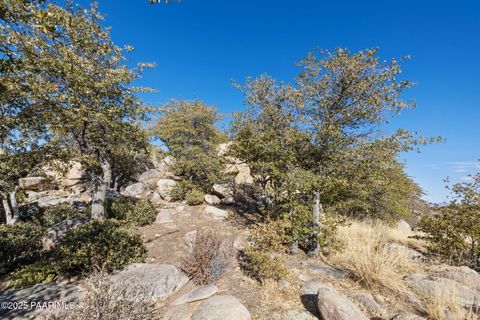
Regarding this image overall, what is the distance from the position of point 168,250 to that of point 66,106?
20.0ft

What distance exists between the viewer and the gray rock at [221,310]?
14.3 feet

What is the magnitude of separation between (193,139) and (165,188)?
431 centimetres

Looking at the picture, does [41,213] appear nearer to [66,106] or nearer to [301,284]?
[66,106]

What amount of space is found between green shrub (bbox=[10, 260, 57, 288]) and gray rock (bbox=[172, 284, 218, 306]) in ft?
12.7

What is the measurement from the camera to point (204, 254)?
20.8 feet

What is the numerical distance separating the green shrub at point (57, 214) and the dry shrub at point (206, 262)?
8.99 m

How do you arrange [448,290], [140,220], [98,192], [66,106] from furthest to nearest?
[140,220], [98,192], [66,106], [448,290]

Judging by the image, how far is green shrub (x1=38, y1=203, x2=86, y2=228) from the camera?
38.4ft

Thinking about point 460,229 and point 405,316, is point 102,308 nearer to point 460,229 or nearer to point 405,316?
point 405,316

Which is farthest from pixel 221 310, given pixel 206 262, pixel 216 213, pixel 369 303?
pixel 216 213

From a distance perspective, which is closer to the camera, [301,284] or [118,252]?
[301,284]

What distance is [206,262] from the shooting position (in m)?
6.23

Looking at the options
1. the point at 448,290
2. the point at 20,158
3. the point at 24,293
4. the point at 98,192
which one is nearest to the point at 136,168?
the point at 98,192

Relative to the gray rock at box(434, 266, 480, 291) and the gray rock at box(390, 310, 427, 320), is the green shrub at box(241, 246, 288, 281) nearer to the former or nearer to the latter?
the gray rock at box(390, 310, 427, 320)
